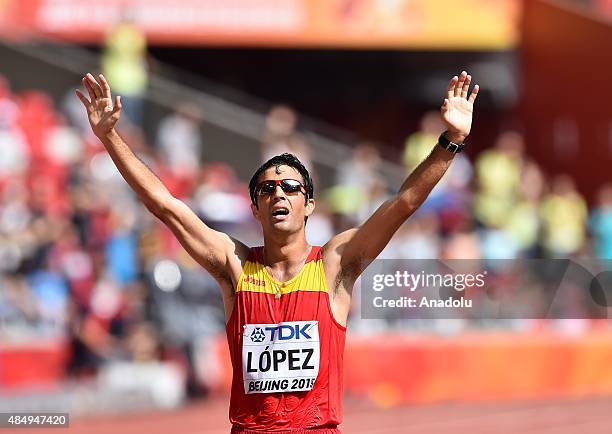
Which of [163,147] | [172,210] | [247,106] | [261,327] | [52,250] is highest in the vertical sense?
[247,106]

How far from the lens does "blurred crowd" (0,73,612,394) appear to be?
14.0 meters

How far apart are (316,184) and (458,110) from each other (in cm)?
1188

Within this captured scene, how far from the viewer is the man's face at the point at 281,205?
5.55 metres

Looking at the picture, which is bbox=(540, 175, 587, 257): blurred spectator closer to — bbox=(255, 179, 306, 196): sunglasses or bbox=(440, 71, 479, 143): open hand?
bbox=(440, 71, 479, 143): open hand

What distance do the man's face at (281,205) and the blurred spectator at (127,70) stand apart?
11.7m

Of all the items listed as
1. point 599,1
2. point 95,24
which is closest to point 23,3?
point 95,24

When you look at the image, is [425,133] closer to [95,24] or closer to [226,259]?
[95,24]

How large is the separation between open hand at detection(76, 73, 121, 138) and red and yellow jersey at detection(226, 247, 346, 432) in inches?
38.5

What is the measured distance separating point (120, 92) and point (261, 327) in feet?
40.3

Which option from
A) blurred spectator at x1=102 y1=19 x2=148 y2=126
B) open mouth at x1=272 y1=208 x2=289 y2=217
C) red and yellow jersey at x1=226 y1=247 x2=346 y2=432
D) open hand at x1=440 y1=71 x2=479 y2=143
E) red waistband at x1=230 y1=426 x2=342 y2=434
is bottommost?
red waistband at x1=230 y1=426 x2=342 y2=434

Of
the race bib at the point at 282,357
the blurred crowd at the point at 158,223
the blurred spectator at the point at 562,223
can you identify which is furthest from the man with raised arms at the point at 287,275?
the blurred spectator at the point at 562,223

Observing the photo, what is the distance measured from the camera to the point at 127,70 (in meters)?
17.6

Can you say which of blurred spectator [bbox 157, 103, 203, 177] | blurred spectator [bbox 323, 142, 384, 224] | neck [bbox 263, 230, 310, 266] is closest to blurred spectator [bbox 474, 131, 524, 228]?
blurred spectator [bbox 323, 142, 384, 224]

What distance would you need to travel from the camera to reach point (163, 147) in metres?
17.3
